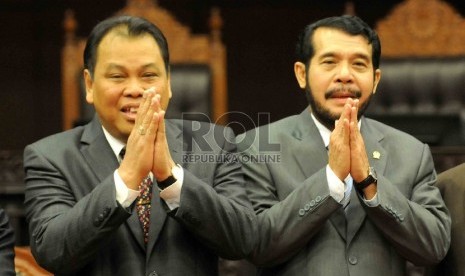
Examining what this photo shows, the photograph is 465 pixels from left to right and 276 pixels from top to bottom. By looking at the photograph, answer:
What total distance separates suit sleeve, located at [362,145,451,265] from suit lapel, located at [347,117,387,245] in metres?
0.03

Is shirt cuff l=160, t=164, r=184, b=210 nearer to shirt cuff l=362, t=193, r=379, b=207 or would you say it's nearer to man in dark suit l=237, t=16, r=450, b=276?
man in dark suit l=237, t=16, r=450, b=276

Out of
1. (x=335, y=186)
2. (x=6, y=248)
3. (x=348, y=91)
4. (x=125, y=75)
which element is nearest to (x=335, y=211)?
(x=335, y=186)

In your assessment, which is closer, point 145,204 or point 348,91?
point 145,204

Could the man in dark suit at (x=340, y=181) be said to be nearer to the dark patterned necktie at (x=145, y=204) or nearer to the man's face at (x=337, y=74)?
the man's face at (x=337, y=74)

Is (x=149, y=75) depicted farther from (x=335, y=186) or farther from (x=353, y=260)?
(x=353, y=260)

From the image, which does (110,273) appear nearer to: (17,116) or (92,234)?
(92,234)

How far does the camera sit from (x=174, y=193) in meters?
1.54

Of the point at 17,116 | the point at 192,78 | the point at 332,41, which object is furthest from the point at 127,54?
the point at 17,116

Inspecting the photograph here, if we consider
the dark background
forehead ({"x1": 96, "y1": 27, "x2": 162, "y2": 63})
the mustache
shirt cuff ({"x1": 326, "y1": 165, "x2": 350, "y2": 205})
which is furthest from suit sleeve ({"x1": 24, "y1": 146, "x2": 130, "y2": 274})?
the dark background

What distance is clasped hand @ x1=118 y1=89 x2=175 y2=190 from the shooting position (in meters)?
1.50

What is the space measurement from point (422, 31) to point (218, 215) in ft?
6.97

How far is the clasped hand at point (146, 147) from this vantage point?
1.50 m

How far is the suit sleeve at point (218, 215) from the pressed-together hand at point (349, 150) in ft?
0.57

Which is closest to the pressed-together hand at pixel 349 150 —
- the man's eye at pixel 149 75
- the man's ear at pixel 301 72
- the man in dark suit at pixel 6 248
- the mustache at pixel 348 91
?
the mustache at pixel 348 91
